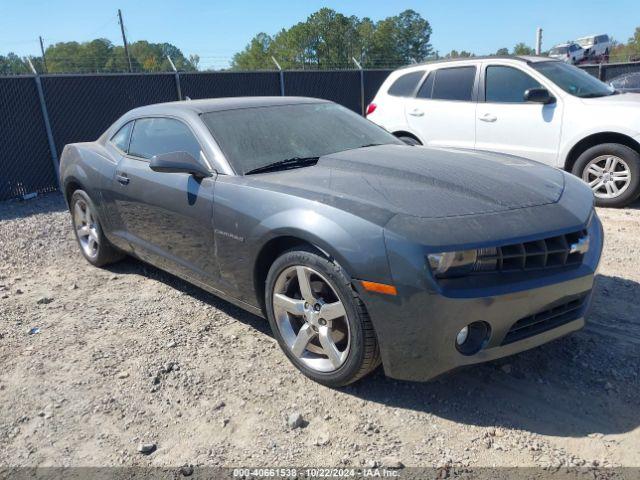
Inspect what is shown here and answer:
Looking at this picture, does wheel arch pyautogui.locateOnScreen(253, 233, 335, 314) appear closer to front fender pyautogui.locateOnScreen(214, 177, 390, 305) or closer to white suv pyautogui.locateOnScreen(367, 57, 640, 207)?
front fender pyautogui.locateOnScreen(214, 177, 390, 305)

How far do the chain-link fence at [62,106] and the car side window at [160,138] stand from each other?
5603 millimetres

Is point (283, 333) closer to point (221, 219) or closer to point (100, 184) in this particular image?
point (221, 219)

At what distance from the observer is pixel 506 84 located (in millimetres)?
6895

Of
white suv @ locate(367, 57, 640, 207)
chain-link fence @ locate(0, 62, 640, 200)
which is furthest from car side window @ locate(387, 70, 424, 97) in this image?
chain-link fence @ locate(0, 62, 640, 200)

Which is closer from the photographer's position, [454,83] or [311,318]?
[311,318]

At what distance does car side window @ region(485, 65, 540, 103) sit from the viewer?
6.74m

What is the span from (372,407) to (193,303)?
1908 mm

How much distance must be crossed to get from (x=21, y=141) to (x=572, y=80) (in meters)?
8.38

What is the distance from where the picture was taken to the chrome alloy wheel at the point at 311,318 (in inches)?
110

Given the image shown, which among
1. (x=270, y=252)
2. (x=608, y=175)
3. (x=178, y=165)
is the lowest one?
(x=608, y=175)

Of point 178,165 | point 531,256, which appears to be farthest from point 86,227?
point 531,256

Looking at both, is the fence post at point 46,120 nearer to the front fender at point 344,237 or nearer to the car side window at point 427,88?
the car side window at point 427,88

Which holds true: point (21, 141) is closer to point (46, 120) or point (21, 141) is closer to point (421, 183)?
point (46, 120)

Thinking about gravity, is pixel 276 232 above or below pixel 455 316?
above
